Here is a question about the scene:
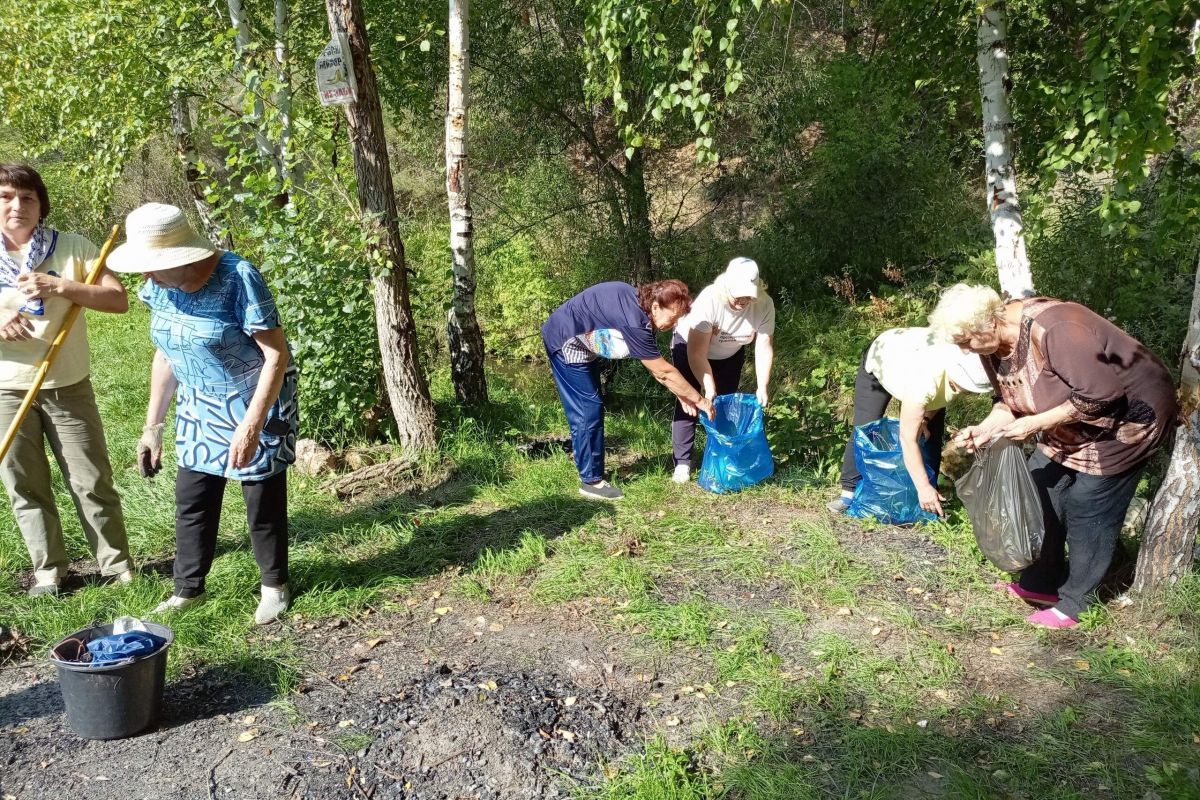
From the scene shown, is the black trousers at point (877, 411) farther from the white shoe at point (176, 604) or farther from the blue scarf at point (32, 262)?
the blue scarf at point (32, 262)

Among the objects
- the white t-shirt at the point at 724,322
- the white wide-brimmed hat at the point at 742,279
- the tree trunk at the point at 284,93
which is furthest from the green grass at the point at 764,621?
the tree trunk at the point at 284,93

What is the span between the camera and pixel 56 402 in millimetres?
3693

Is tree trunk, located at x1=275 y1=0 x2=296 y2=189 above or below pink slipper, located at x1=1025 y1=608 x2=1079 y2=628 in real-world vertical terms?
above

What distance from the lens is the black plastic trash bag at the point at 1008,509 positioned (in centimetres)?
338

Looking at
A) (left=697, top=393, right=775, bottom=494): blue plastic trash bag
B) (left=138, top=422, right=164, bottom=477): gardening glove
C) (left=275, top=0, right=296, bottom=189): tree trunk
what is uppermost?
(left=275, top=0, right=296, bottom=189): tree trunk

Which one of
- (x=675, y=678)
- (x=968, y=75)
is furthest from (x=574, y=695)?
(x=968, y=75)

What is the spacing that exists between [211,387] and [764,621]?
8.12 ft

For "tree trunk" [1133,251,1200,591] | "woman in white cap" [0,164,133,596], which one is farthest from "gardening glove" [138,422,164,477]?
"tree trunk" [1133,251,1200,591]

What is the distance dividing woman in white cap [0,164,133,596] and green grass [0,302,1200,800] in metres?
0.26

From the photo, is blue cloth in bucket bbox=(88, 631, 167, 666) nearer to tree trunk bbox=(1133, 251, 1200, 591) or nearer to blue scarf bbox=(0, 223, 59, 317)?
blue scarf bbox=(0, 223, 59, 317)

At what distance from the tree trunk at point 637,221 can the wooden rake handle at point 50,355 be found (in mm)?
5551

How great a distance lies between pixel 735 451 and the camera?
4.89 m

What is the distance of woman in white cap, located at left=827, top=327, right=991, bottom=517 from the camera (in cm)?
379

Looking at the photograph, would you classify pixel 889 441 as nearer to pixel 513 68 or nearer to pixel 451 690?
pixel 451 690
